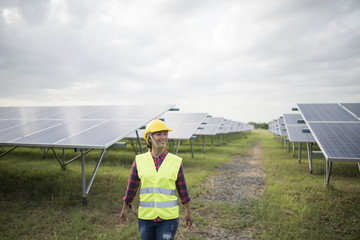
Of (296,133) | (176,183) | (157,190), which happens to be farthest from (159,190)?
(296,133)

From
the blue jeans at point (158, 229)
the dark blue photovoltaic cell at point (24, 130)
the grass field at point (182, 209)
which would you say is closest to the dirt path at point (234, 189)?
the grass field at point (182, 209)

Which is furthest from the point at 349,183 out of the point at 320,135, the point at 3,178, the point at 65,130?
the point at 3,178

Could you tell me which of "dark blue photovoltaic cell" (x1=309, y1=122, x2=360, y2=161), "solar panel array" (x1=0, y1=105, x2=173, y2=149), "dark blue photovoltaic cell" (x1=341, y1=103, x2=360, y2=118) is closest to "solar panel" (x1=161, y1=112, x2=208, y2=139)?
"solar panel array" (x1=0, y1=105, x2=173, y2=149)

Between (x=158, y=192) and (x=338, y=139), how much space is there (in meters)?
6.37

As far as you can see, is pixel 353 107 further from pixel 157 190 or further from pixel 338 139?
pixel 157 190

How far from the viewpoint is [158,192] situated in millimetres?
2609

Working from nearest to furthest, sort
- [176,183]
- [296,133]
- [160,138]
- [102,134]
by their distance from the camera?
[160,138] → [176,183] → [102,134] → [296,133]

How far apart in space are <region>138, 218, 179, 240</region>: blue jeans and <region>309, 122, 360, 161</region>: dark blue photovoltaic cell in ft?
15.9

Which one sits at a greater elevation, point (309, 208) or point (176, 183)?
point (176, 183)

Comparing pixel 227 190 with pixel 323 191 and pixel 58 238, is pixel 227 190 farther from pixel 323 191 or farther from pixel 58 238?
pixel 58 238

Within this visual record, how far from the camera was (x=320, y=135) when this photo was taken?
7.16 meters

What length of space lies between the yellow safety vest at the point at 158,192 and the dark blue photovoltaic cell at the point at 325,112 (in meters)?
7.16

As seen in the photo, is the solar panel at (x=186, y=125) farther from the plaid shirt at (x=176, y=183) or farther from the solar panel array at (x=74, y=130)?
the plaid shirt at (x=176, y=183)

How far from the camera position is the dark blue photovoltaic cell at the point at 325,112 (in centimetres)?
855
